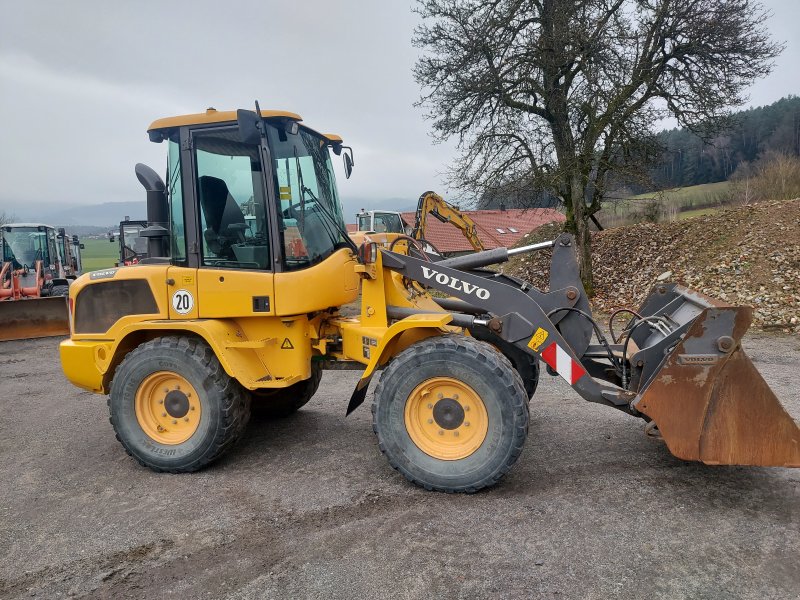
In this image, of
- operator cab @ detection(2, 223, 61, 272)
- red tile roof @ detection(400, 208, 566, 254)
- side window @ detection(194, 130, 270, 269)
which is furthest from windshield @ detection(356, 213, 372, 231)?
side window @ detection(194, 130, 270, 269)

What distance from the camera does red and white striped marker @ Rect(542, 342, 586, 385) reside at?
3.99 metres

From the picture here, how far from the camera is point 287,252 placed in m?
4.41

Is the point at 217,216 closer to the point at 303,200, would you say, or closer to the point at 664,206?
the point at 303,200

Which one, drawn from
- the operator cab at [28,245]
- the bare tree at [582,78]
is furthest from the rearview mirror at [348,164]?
the operator cab at [28,245]

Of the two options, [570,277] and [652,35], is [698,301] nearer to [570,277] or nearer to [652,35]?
[570,277]

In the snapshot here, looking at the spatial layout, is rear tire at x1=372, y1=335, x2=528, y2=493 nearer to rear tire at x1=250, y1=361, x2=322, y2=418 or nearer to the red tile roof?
rear tire at x1=250, y1=361, x2=322, y2=418

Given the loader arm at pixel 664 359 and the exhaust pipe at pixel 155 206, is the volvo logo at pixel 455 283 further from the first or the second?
the exhaust pipe at pixel 155 206

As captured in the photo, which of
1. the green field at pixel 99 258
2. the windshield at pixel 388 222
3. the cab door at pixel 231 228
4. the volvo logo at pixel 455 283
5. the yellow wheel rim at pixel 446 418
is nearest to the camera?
the yellow wheel rim at pixel 446 418

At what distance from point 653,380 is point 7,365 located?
9.81 meters

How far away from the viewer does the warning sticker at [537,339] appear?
408cm

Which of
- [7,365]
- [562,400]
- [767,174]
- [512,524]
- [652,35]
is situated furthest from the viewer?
[767,174]

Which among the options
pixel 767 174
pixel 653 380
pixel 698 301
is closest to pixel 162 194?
pixel 653 380

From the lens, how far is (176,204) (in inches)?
181

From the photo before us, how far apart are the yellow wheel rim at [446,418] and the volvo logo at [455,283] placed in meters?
0.72
